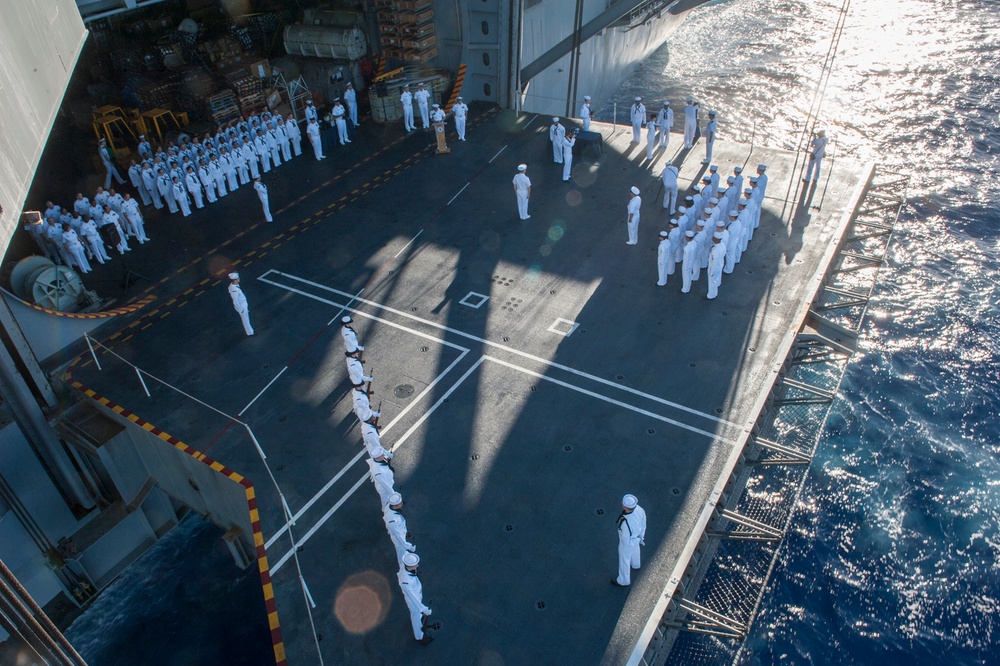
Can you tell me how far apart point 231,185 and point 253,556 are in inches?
550

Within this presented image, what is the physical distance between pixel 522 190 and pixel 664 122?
610cm

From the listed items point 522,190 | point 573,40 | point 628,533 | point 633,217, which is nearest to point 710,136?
point 633,217

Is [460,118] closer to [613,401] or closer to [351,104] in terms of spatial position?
[351,104]

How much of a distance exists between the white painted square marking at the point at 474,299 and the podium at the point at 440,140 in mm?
9137

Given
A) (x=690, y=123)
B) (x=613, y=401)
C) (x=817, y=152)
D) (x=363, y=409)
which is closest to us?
(x=363, y=409)

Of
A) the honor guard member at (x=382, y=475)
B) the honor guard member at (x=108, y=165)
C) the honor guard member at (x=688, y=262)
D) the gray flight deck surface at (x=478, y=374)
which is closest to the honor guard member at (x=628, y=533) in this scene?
the gray flight deck surface at (x=478, y=374)

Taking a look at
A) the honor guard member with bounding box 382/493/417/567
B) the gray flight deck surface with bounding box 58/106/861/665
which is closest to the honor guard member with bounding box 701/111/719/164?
the gray flight deck surface with bounding box 58/106/861/665

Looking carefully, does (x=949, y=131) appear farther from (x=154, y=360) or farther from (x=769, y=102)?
(x=154, y=360)

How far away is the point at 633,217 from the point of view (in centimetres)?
1919

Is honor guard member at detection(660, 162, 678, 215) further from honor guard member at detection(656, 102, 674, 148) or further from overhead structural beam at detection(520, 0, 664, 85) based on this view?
overhead structural beam at detection(520, 0, 664, 85)

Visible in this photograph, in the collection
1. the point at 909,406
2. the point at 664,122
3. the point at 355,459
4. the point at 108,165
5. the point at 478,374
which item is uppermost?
the point at 664,122

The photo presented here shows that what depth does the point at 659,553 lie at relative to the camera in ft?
38.0

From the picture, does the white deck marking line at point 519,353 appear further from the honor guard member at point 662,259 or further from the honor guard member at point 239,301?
the honor guard member at point 662,259

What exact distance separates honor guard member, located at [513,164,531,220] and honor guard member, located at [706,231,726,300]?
5.75 metres
